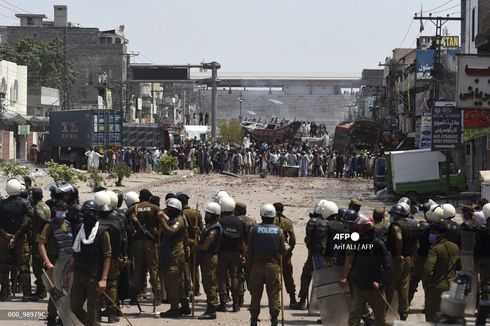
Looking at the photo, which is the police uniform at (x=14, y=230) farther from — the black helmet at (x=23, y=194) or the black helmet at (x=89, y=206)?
the black helmet at (x=89, y=206)

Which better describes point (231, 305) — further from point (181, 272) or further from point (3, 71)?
point (3, 71)

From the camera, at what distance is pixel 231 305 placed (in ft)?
50.3

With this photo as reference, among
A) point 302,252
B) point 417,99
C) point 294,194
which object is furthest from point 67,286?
point 417,99

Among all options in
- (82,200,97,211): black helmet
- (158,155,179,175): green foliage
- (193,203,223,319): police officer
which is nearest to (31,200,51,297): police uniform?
(193,203,223,319): police officer

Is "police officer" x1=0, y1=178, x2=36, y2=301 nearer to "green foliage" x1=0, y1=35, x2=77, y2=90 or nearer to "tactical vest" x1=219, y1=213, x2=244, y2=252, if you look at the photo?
"tactical vest" x1=219, y1=213, x2=244, y2=252

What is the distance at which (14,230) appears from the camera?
1445 centimetres

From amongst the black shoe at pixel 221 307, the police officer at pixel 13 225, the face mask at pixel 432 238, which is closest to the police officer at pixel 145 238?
the black shoe at pixel 221 307

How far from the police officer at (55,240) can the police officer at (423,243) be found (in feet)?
14.2

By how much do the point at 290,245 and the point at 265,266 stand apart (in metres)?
1.84

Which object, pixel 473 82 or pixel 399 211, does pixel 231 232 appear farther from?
pixel 473 82

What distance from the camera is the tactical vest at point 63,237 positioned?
12.1 metres

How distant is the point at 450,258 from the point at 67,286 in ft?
13.7

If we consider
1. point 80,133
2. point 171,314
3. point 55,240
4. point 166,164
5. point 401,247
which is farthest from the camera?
point 80,133

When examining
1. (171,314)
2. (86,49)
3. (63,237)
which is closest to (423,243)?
(171,314)
